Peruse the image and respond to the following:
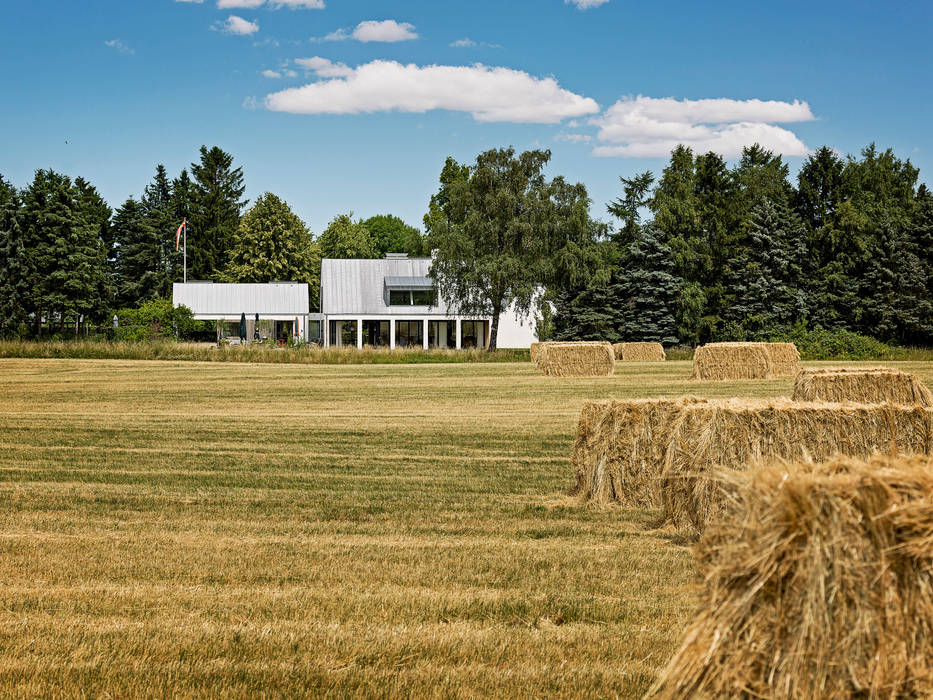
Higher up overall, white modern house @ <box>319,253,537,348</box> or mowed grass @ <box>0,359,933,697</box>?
white modern house @ <box>319,253,537,348</box>

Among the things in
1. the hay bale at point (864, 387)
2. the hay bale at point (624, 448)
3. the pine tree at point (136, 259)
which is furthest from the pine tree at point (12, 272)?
the hay bale at point (624, 448)

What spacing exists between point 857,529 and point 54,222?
80.6 meters

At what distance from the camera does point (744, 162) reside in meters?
83.8

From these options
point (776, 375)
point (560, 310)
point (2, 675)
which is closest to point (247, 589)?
point (2, 675)

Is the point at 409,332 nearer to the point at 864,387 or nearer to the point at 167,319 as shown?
the point at 167,319

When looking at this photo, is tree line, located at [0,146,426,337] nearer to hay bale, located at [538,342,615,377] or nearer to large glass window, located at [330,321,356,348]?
large glass window, located at [330,321,356,348]

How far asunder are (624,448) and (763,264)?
6050cm

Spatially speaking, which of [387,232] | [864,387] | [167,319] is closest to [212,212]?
[387,232]

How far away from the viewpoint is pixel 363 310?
242 ft

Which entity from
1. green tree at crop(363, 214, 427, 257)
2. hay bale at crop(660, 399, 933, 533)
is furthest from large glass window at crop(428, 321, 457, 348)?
hay bale at crop(660, 399, 933, 533)

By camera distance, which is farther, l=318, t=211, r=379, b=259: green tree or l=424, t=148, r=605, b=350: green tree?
l=318, t=211, r=379, b=259: green tree

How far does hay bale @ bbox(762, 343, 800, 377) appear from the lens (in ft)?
122

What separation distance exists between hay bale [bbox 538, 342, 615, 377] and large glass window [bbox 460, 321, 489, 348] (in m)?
36.1

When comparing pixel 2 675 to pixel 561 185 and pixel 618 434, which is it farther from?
pixel 561 185
